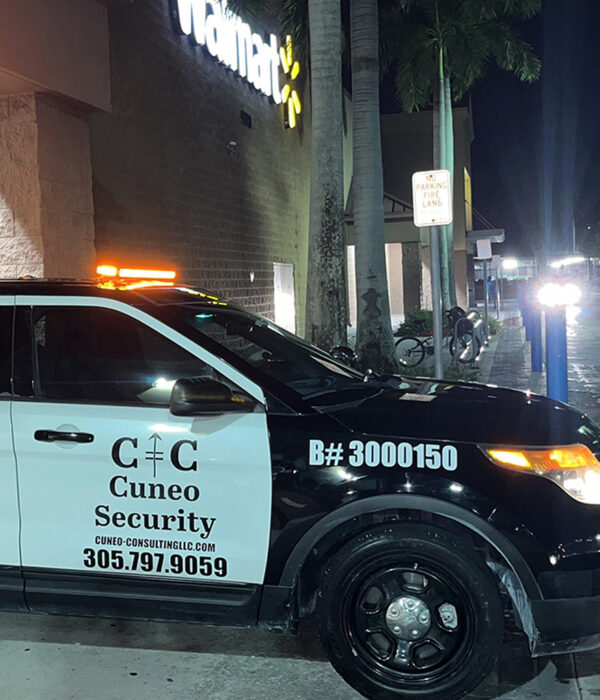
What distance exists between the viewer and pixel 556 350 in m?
7.53

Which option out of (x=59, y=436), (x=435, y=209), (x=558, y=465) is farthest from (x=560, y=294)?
(x=59, y=436)

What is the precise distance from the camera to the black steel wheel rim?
11.3 ft

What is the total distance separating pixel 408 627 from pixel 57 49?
7.80 meters

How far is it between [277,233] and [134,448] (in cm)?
1468

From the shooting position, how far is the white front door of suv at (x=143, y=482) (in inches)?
140

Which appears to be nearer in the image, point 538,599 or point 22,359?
point 538,599

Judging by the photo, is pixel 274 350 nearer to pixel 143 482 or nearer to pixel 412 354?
pixel 143 482

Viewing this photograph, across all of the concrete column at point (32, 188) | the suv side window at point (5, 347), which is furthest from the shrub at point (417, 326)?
the suv side window at point (5, 347)

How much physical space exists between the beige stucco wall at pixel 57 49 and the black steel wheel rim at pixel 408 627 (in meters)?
6.74

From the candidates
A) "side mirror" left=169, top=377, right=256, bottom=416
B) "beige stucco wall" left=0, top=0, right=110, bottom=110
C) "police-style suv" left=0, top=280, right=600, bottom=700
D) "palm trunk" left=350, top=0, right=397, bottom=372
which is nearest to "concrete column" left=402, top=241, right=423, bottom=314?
"palm trunk" left=350, top=0, right=397, bottom=372

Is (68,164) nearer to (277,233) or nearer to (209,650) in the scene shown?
(209,650)

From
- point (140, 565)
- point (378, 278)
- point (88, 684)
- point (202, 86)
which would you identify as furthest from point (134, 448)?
point (202, 86)

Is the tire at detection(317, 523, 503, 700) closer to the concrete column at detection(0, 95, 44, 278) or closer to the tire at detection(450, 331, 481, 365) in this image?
the concrete column at detection(0, 95, 44, 278)

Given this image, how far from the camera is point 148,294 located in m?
4.09
